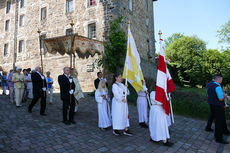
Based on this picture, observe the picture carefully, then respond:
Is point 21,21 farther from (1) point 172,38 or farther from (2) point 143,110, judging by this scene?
(1) point 172,38

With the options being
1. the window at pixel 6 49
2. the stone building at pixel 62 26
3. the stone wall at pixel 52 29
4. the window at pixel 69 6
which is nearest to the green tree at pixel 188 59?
the stone building at pixel 62 26

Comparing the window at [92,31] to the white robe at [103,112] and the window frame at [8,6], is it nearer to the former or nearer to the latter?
the white robe at [103,112]

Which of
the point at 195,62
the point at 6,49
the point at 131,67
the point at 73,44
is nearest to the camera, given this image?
the point at 131,67

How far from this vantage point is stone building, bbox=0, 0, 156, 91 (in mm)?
13969

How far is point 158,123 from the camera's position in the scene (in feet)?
13.3

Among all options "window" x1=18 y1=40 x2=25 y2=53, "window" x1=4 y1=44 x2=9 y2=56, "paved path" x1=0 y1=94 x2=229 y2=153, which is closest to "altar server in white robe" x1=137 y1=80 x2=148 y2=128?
"paved path" x1=0 y1=94 x2=229 y2=153

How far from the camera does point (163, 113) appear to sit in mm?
4109

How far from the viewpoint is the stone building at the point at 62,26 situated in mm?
13969

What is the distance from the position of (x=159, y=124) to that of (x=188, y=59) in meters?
29.5

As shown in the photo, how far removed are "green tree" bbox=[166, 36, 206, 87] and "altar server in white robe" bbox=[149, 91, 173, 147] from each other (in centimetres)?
2635

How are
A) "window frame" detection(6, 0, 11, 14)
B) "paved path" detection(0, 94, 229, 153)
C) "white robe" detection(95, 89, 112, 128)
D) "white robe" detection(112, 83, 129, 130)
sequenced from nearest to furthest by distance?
"paved path" detection(0, 94, 229, 153) → "white robe" detection(112, 83, 129, 130) → "white robe" detection(95, 89, 112, 128) → "window frame" detection(6, 0, 11, 14)

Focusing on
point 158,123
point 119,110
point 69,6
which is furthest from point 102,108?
point 69,6

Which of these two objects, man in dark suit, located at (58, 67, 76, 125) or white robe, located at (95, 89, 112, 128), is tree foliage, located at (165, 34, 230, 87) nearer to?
white robe, located at (95, 89, 112, 128)

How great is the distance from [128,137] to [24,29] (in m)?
19.7
